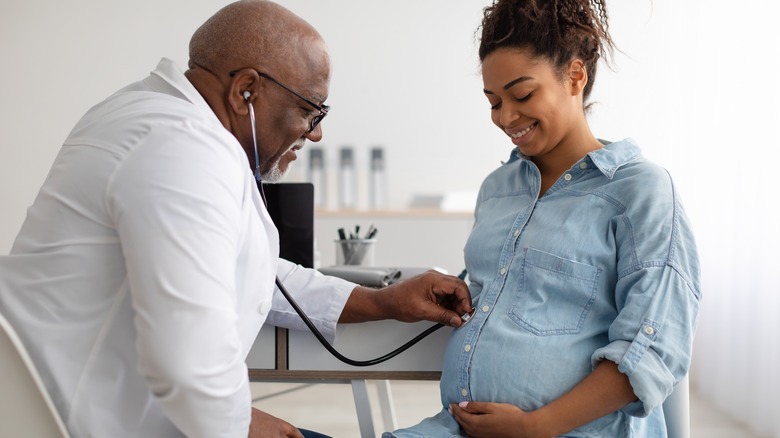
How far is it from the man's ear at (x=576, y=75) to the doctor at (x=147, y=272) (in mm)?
566

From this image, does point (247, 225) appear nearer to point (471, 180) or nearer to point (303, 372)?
point (303, 372)

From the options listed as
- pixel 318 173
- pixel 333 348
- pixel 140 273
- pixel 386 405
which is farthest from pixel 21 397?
pixel 318 173

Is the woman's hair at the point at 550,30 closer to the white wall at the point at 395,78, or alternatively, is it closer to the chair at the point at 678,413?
the chair at the point at 678,413

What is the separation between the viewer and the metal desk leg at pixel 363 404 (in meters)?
1.39

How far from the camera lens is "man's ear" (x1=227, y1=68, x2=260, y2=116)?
114cm

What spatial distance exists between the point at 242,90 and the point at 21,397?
0.55m

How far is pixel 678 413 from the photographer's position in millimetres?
1257

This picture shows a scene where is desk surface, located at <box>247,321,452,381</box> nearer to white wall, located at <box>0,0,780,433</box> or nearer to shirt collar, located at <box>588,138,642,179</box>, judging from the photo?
shirt collar, located at <box>588,138,642,179</box>

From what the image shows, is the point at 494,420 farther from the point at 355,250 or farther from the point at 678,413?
the point at 355,250

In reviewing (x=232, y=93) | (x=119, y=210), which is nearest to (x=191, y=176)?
(x=119, y=210)

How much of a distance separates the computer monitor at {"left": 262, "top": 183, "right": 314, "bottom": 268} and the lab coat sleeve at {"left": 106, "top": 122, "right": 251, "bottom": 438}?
2.70 ft

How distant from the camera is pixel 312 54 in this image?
1.19m

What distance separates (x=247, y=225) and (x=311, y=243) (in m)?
0.72

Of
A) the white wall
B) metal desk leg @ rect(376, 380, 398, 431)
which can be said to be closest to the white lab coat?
metal desk leg @ rect(376, 380, 398, 431)
